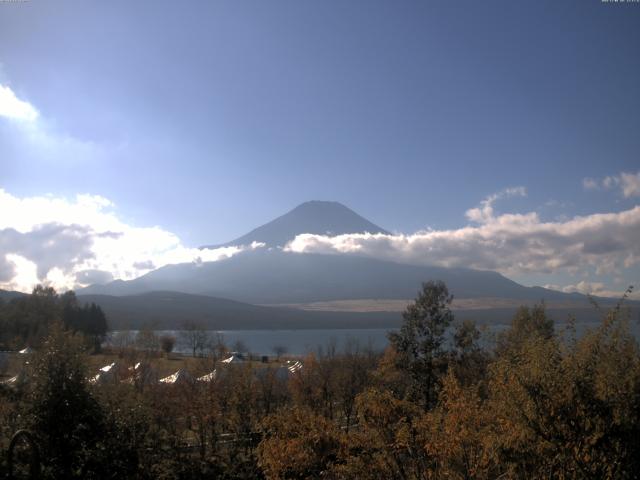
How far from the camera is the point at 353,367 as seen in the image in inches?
1336

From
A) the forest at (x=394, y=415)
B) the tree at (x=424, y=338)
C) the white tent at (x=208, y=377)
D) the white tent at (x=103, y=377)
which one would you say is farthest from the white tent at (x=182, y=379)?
the tree at (x=424, y=338)

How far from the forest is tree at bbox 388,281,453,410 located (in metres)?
0.06

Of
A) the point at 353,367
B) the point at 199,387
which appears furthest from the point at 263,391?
the point at 353,367

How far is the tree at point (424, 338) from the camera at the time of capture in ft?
75.7

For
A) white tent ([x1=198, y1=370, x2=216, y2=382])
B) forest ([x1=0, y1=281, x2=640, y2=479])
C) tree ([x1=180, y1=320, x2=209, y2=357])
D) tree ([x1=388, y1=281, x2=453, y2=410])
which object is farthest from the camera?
tree ([x1=180, y1=320, x2=209, y2=357])

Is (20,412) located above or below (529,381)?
below

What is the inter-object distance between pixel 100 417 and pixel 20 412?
2263 millimetres

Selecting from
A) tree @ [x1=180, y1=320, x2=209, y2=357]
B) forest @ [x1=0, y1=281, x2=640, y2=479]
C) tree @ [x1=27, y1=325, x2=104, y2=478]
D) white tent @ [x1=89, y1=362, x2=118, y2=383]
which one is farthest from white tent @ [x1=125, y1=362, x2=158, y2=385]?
tree @ [x1=180, y1=320, x2=209, y2=357]

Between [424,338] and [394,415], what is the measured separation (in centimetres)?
1362

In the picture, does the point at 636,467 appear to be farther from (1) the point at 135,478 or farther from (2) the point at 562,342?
(1) the point at 135,478

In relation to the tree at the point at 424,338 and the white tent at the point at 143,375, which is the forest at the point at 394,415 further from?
the white tent at the point at 143,375

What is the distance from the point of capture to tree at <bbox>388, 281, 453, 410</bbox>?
23.1 meters

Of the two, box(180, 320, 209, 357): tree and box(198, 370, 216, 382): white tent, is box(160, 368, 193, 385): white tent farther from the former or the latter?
box(180, 320, 209, 357): tree

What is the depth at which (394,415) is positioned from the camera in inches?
406
